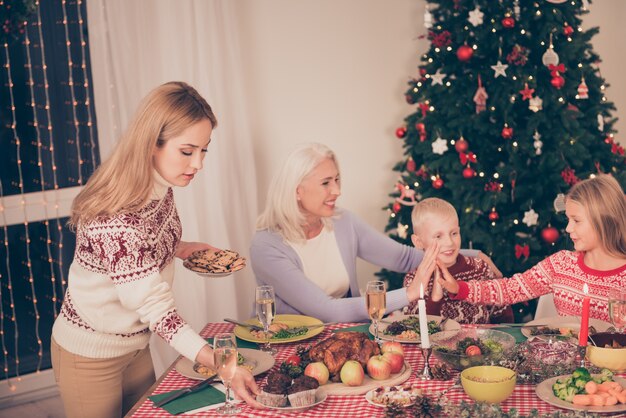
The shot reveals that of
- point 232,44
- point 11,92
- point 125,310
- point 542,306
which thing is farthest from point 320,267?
point 11,92

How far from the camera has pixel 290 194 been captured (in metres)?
3.46

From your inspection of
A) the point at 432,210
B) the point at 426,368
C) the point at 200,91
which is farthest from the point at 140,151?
the point at 200,91

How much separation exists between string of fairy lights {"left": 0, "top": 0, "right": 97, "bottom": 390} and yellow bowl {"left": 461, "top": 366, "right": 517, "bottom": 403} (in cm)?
281

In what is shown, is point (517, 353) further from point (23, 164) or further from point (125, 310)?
point (23, 164)

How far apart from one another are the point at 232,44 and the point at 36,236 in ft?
4.89

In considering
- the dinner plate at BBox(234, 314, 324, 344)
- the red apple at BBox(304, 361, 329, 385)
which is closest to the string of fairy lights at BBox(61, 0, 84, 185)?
the dinner plate at BBox(234, 314, 324, 344)

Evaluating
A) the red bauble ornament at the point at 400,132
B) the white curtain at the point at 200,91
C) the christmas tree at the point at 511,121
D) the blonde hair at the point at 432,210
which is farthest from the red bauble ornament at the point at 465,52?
the blonde hair at the point at 432,210

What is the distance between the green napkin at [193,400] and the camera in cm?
226

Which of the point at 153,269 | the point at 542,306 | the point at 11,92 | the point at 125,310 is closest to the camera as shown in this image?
the point at 153,269

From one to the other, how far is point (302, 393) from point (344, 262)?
1.45m

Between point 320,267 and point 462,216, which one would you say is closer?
point 320,267

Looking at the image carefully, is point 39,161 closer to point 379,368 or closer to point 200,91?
point 200,91

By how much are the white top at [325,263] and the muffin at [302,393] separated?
4.10 feet

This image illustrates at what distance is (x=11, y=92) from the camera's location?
13.8ft
